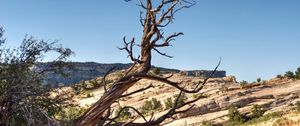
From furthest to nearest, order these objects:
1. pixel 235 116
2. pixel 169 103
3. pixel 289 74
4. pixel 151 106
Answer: pixel 289 74
pixel 151 106
pixel 169 103
pixel 235 116

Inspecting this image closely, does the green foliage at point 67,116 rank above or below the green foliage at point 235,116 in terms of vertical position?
above

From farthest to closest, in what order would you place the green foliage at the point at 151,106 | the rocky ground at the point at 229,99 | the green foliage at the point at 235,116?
the green foliage at the point at 151,106
the rocky ground at the point at 229,99
the green foliage at the point at 235,116

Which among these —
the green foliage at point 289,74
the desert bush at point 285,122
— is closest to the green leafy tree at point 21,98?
the desert bush at point 285,122

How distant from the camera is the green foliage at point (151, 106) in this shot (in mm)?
39500

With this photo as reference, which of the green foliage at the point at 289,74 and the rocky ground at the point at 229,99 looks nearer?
the rocky ground at the point at 229,99

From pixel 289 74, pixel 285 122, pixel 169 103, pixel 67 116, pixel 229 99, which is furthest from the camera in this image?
pixel 289 74

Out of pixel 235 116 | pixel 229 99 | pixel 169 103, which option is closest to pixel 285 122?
pixel 235 116

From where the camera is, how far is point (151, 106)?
133ft

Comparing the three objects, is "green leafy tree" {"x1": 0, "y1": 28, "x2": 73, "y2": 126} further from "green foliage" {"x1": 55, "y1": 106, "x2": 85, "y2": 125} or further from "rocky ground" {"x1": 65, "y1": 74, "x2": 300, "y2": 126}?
"rocky ground" {"x1": 65, "y1": 74, "x2": 300, "y2": 126}

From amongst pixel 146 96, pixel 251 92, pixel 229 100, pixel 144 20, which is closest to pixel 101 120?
pixel 144 20

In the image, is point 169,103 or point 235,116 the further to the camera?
point 169,103

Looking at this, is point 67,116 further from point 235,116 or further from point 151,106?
point 151,106

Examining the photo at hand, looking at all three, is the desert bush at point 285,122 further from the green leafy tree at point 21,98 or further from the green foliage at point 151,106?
the green leafy tree at point 21,98

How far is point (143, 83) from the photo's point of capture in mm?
49438
